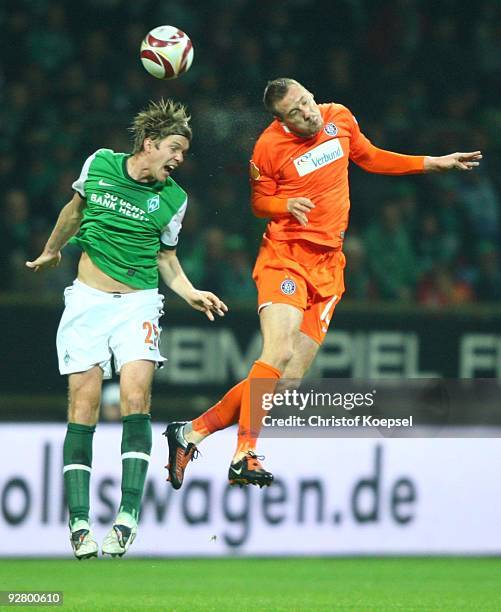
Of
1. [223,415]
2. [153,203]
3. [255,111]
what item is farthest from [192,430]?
[255,111]

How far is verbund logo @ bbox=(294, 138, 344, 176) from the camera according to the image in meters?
8.45

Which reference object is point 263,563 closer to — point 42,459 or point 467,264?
point 42,459

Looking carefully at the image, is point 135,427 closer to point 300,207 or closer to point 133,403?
point 133,403

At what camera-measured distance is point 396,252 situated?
13.2m

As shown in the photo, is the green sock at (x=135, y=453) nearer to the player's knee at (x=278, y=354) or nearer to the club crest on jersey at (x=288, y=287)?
the player's knee at (x=278, y=354)

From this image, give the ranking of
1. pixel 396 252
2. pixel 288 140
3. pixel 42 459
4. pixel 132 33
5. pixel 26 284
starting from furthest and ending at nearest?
pixel 132 33
pixel 396 252
pixel 26 284
pixel 42 459
pixel 288 140

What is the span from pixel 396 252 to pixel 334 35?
289 cm

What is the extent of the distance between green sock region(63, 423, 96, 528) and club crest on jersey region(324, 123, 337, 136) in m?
2.14

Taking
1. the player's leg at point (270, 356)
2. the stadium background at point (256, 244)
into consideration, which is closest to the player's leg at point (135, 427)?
the player's leg at point (270, 356)

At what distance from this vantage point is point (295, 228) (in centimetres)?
856

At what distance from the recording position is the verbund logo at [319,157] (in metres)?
8.45

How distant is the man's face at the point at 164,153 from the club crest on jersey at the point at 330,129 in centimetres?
97

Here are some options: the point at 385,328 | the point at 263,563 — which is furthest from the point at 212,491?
the point at 385,328

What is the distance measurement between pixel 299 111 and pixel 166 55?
0.81 metres
